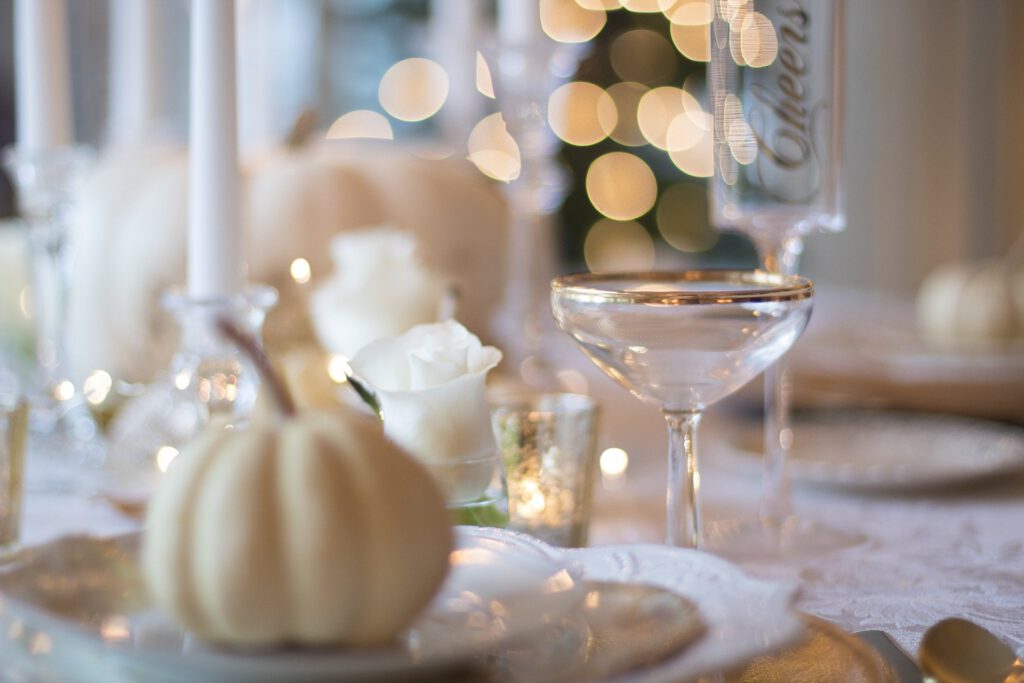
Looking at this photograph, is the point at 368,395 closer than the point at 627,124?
Yes

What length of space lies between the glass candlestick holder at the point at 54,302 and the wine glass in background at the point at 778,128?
0.50 meters

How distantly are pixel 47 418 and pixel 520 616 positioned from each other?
70 cm

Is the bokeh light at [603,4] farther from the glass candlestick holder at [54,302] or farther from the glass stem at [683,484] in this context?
the glass stem at [683,484]

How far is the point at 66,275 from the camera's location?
0.90 m

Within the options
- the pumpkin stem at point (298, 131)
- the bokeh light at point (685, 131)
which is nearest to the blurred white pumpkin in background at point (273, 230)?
the pumpkin stem at point (298, 131)

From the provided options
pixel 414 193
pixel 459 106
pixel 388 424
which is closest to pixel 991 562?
pixel 388 424

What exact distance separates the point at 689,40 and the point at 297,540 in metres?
3.19

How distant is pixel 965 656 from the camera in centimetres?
42

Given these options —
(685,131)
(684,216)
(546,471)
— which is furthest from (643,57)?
(546,471)

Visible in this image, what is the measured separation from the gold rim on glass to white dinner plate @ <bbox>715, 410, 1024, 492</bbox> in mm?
246

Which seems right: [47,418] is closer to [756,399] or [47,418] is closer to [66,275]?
[66,275]

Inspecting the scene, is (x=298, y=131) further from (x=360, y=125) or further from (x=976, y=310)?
(x=360, y=125)

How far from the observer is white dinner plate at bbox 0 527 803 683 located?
0.30 metres

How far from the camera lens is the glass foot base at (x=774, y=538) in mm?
636
